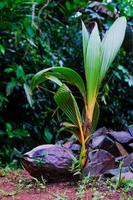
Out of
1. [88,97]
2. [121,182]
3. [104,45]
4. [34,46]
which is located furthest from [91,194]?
[34,46]

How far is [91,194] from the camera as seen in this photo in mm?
1815

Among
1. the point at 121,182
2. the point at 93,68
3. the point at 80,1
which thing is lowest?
the point at 121,182

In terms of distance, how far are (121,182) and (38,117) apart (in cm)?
173

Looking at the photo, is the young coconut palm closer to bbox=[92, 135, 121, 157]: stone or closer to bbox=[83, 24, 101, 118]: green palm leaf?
bbox=[83, 24, 101, 118]: green palm leaf

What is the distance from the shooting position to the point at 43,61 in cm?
368

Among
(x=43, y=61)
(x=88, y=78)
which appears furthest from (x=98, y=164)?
(x=43, y=61)

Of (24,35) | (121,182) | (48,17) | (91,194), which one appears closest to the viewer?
Answer: (91,194)

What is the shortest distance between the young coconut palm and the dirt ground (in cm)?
21

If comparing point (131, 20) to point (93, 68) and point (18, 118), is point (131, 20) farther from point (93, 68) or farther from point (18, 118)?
point (93, 68)

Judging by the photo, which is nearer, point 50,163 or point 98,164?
point 50,163

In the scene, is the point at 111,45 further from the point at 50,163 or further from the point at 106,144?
the point at 106,144

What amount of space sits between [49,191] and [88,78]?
67cm

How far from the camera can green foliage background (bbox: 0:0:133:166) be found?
327 centimetres

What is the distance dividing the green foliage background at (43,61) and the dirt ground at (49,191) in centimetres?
62
